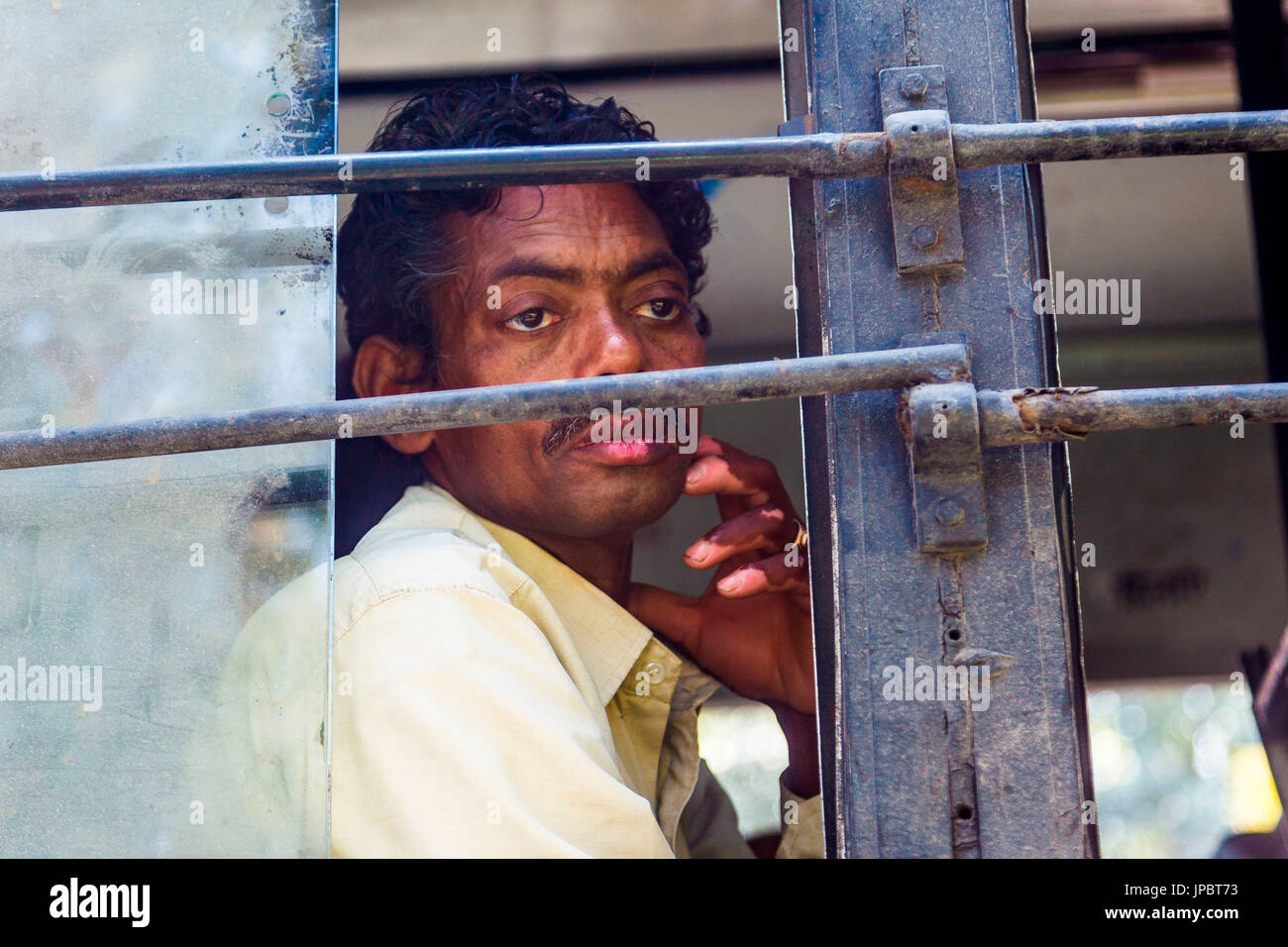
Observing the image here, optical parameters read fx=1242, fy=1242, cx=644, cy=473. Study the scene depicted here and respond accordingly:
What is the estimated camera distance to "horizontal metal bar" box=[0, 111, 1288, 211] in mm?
1279

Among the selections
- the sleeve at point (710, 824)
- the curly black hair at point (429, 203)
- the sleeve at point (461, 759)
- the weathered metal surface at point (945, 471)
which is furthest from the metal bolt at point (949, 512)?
the sleeve at point (710, 824)

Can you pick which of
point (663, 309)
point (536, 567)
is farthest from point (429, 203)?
point (536, 567)

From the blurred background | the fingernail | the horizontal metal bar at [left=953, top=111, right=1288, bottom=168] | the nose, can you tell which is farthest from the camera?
the blurred background

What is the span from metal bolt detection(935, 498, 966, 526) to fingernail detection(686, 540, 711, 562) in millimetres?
601

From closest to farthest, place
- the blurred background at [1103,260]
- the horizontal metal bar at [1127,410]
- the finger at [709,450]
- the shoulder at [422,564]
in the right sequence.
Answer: the horizontal metal bar at [1127,410] < the shoulder at [422,564] < the finger at [709,450] < the blurred background at [1103,260]

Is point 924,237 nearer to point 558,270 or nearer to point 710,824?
point 558,270

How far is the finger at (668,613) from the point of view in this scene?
7.41 ft

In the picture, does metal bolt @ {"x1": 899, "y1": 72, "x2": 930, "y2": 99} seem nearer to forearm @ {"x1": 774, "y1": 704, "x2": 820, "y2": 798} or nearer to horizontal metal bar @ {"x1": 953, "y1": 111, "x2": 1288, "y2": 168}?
horizontal metal bar @ {"x1": 953, "y1": 111, "x2": 1288, "y2": 168}

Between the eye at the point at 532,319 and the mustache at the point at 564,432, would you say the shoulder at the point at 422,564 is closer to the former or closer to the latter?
the mustache at the point at 564,432

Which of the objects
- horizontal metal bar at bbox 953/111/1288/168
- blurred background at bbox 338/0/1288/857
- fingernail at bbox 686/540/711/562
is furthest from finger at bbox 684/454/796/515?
blurred background at bbox 338/0/1288/857

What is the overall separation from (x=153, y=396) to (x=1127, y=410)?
105 cm

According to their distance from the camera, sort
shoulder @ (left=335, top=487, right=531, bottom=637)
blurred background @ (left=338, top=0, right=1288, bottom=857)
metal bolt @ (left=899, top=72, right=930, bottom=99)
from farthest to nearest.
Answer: blurred background @ (left=338, top=0, right=1288, bottom=857), shoulder @ (left=335, top=487, right=531, bottom=637), metal bolt @ (left=899, top=72, right=930, bottom=99)

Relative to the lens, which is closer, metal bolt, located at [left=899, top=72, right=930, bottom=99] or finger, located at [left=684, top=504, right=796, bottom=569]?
metal bolt, located at [left=899, top=72, right=930, bottom=99]

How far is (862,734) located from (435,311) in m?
1.23
